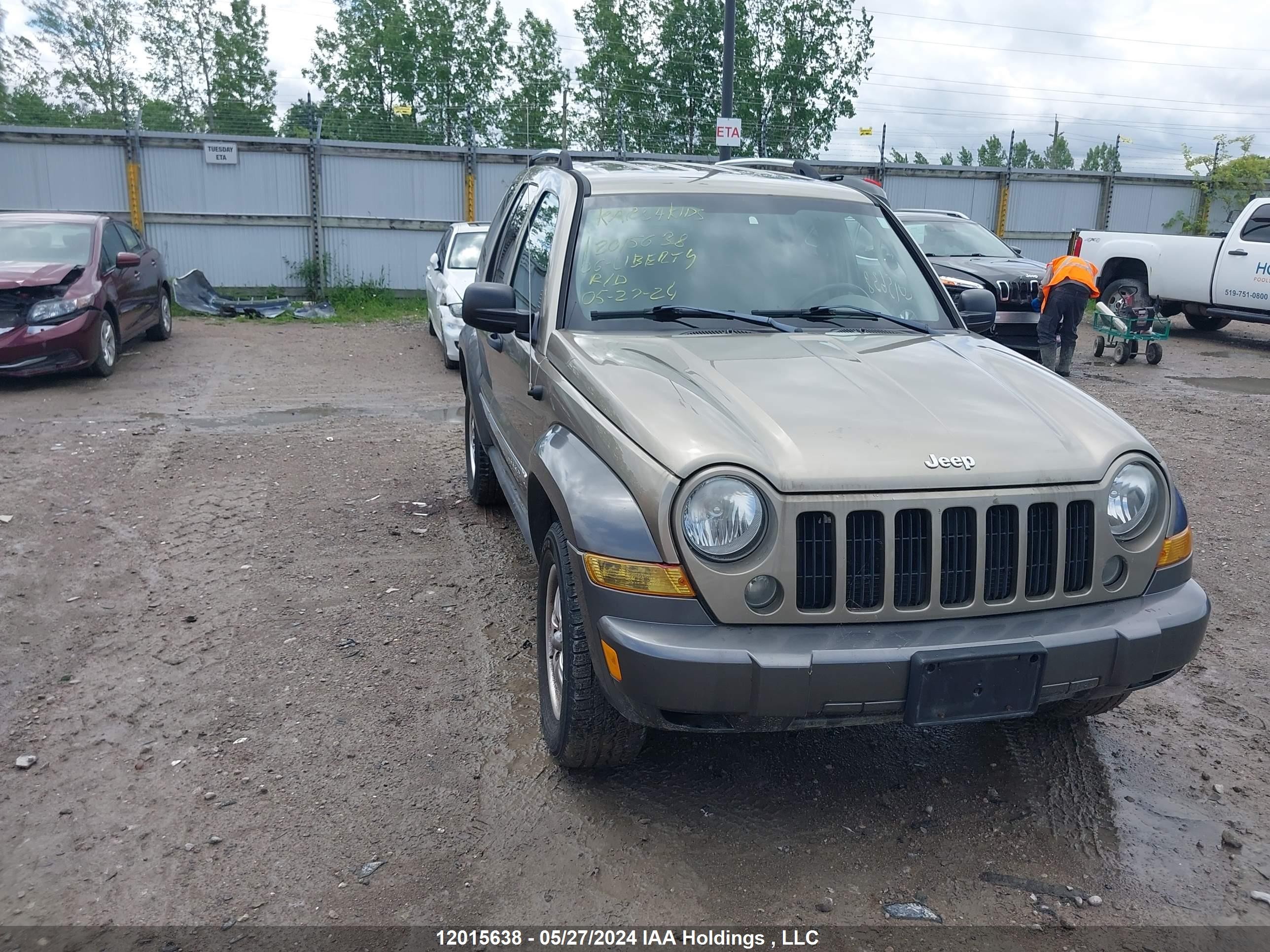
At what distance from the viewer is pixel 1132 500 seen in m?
3.01

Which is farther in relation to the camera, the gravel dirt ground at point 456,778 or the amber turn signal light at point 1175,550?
the amber turn signal light at point 1175,550

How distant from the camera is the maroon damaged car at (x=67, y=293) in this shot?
380 inches

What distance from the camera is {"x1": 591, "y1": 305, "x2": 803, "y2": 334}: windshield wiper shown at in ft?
12.8

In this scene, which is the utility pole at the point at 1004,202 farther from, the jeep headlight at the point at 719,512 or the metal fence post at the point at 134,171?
the jeep headlight at the point at 719,512

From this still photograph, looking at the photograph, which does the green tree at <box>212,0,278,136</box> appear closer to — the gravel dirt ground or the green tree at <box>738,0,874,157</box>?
the green tree at <box>738,0,874,157</box>

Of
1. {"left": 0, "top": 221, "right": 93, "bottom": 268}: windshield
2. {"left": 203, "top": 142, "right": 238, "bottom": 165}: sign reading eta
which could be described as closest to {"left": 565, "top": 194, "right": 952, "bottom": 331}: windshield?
{"left": 0, "top": 221, "right": 93, "bottom": 268}: windshield

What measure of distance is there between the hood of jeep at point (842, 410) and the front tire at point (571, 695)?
0.55 m

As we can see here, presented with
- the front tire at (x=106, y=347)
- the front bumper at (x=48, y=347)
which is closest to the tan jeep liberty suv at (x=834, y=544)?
the front bumper at (x=48, y=347)

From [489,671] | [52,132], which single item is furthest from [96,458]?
[52,132]

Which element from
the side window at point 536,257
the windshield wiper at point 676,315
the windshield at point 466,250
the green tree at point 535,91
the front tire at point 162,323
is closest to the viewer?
the windshield wiper at point 676,315

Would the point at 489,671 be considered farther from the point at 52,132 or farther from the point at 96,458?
the point at 52,132

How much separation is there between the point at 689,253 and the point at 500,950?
2.62m

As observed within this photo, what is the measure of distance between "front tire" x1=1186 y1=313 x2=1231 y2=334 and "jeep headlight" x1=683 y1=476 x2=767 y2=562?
16.4 metres

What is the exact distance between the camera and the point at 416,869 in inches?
116
